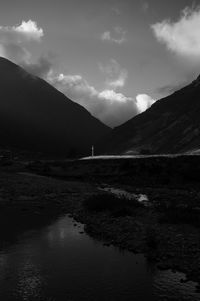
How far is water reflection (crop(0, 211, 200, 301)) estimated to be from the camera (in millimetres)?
17406

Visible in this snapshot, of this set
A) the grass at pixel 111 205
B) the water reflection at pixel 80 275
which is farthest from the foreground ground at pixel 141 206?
the water reflection at pixel 80 275

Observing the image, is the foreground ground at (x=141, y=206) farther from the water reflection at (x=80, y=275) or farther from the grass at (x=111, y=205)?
the water reflection at (x=80, y=275)

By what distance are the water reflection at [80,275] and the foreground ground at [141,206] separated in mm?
1188

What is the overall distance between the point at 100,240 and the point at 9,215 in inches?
507

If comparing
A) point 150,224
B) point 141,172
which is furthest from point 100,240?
point 141,172

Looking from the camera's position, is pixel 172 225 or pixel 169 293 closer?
pixel 169 293

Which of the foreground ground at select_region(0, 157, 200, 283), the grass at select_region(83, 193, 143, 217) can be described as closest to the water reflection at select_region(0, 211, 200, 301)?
the foreground ground at select_region(0, 157, 200, 283)

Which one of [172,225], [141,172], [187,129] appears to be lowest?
[172,225]

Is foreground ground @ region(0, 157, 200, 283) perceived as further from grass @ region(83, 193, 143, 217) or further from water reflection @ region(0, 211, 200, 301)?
water reflection @ region(0, 211, 200, 301)

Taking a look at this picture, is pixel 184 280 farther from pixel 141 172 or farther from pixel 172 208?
pixel 141 172

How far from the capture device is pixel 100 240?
26.4 m

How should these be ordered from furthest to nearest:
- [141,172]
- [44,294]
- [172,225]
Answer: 1. [141,172]
2. [172,225]
3. [44,294]

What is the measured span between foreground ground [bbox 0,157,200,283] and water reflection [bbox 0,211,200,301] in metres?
1.19

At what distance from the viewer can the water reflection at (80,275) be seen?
17406 mm
